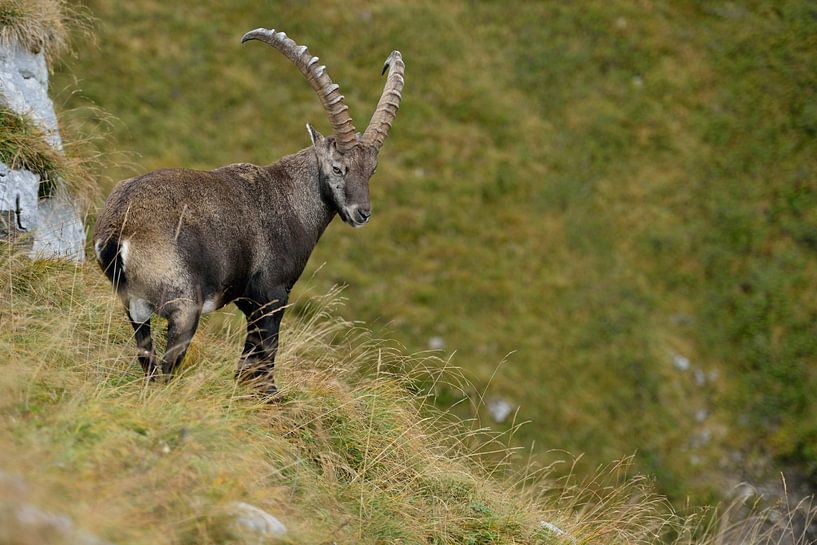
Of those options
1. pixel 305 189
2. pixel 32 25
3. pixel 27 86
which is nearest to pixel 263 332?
pixel 305 189

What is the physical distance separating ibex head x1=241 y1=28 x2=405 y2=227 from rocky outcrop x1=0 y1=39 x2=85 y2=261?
2825mm

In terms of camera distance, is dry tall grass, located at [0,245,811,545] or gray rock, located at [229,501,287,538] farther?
gray rock, located at [229,501,287,538]

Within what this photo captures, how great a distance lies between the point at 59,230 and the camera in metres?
9.55

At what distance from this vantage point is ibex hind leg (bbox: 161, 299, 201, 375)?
6.55m

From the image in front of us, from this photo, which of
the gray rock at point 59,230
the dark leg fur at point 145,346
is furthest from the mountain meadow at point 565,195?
the dark leg fur at point 145,346

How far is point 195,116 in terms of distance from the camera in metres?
21.0

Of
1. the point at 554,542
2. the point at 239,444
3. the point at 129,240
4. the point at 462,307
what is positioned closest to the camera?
the point at 239,444

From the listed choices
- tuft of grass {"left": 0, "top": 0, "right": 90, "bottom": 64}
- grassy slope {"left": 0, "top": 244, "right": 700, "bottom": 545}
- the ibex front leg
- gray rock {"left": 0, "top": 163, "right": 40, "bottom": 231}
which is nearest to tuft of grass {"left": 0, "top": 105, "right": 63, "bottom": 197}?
gray rock {"left": 0, "top": 163, "right": 40, "bottom": 231}

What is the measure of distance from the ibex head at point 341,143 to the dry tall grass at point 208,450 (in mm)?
1437

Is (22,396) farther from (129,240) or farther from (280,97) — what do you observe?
(280,97)

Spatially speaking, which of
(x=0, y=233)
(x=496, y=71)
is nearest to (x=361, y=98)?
(x=496, y=71)

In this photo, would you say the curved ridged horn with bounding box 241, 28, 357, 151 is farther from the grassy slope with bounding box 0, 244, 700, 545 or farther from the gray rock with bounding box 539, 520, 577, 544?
the gray rock with bounding box 539, 520, 577, 544

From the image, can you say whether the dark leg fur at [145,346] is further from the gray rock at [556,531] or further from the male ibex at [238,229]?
the gray rock at [556,531]

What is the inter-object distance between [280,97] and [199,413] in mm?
17325
